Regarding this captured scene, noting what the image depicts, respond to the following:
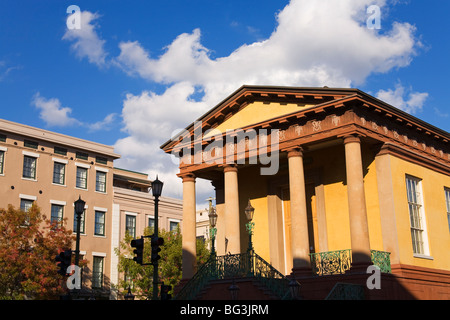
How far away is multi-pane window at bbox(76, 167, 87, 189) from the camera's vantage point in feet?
143

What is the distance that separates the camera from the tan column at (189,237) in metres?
25.8

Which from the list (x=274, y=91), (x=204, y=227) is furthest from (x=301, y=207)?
(x=204, y=227)

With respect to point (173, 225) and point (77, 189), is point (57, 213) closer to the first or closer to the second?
point (77, 189)

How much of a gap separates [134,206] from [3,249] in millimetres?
15039

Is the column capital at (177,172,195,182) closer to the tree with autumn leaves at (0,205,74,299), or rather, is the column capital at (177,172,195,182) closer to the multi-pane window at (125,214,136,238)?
the tree with autumn leaves at (0,205,74,299)

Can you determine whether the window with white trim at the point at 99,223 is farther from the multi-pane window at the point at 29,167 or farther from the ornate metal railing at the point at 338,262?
the ornate metal railing at the point at 338,262

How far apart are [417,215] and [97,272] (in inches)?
1112

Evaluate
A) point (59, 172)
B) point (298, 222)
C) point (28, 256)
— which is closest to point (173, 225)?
point (59, 172)

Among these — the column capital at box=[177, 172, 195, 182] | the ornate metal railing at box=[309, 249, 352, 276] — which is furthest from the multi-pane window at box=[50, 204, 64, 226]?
the ornate metal railing at box=[309, 249, 352, 276]

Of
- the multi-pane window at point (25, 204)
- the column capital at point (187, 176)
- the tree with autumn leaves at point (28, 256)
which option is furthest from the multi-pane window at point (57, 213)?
the column capital at point (187, 176)

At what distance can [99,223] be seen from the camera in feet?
145

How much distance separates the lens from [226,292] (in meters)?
21.5
